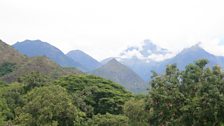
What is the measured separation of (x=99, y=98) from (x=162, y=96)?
146ft

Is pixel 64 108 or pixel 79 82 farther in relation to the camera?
pixel 79 82

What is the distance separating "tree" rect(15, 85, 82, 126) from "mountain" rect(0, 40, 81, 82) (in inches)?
3009

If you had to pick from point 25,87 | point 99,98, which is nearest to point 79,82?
point 99,98

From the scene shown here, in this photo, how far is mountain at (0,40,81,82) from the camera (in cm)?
12275

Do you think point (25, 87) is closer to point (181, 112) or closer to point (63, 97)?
point (63, 97)

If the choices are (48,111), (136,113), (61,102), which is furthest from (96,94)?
(48,111)

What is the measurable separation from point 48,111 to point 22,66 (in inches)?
3629

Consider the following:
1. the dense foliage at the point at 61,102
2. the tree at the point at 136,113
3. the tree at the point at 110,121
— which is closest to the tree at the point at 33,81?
the dense foliage at the point at 61,102

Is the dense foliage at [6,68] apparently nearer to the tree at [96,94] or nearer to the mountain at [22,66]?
the mountain at [22,66]

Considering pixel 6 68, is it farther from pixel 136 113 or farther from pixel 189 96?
pixel 189 96

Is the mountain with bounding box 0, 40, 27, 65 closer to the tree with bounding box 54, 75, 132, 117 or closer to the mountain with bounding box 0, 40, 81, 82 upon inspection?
the mountain with bounding box 0, 40, 81, 82

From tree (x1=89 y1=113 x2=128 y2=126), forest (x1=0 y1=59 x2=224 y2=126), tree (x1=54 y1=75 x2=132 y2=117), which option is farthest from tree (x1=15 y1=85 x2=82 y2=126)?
tree (x1=54 y1=75 x2=132 y2=117)

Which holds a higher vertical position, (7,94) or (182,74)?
(182,74)

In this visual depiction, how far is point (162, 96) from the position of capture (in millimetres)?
35062
